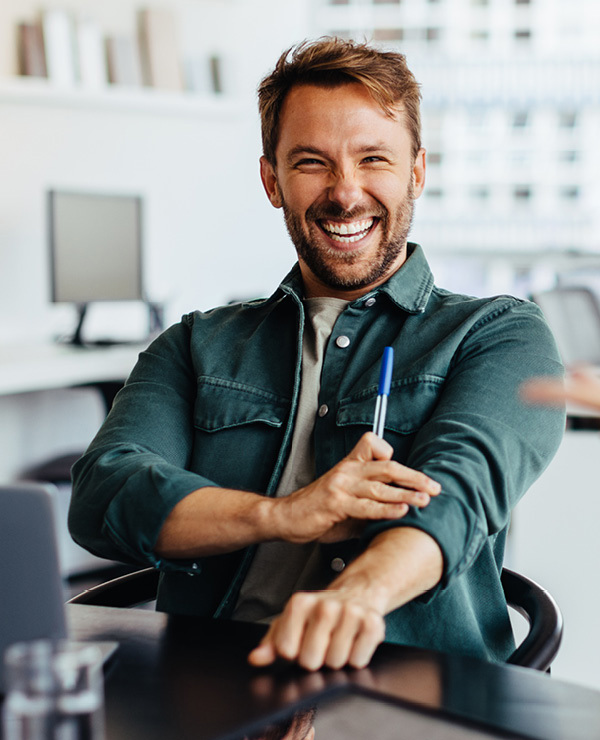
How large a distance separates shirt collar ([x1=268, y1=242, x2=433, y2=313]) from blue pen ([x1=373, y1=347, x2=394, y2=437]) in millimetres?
183

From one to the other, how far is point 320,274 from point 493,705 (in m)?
0.90

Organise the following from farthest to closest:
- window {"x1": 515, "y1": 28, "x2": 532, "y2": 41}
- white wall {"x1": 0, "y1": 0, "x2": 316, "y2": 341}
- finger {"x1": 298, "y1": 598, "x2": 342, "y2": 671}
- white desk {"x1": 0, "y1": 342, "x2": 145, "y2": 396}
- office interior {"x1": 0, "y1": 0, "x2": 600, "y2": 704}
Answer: window {"x1": 515, "y1": 28, "x2": 532, "y2": 41} < white wall {"x1": 0, "y1": 0, "x2": 316, "y2": 341} < office interior {"x1": 0, "y1": 0, "x2": 600, "y2": 704} < white desk {"x1": 0, "y1": 342, "x2": 145, "y2": 396} < finger {"x1": 298, "y1": 598, "x2": 342, "y2": 671}

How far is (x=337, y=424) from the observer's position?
1.35 m

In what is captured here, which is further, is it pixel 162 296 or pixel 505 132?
pixel 505 132

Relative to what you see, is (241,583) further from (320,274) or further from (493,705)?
(493,705)

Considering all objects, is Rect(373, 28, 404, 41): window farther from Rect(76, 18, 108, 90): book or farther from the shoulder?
the shoulder

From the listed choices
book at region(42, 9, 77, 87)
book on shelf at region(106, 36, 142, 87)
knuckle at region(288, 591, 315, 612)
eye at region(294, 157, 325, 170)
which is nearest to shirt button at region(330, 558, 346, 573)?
knuckle at region(288, 591, 315, 612)

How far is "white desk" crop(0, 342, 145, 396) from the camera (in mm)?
3160

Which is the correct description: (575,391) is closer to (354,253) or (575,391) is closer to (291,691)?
(291,691)

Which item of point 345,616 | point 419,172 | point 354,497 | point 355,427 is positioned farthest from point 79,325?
point 345,616

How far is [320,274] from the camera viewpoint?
1540mm

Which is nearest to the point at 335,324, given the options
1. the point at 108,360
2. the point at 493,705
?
the point at 493,705

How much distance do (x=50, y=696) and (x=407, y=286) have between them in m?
0.99

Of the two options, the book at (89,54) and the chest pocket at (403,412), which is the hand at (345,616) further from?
the book at (89,54)
